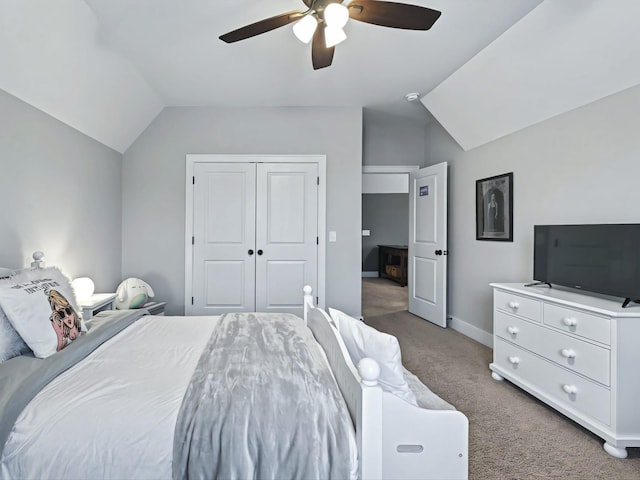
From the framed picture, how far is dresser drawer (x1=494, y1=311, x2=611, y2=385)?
3.22ft

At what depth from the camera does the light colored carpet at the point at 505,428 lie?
5.56ft

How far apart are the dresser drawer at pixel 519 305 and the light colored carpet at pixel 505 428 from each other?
1.90 ft

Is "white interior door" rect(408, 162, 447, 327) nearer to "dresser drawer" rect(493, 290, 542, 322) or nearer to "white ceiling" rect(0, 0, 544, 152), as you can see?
"white ceiling" rect(0, 0, 544, 152)

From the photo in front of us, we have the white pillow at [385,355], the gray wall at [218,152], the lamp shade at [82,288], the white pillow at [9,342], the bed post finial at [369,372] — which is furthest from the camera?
the gray wall at [218,152]

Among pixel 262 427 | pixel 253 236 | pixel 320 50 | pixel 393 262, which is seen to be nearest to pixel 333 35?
pixel 320 50

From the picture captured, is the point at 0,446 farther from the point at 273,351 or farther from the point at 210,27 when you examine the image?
the point at 210,27

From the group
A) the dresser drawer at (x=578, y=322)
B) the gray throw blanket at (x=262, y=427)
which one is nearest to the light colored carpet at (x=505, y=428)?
the dresser drawer at (x=578, y=322)

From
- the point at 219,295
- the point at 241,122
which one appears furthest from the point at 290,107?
the point at 219,295

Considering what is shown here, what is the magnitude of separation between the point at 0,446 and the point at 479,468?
1.92 m

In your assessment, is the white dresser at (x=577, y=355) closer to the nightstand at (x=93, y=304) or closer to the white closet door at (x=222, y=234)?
the white closet door at (x=222, y=234)

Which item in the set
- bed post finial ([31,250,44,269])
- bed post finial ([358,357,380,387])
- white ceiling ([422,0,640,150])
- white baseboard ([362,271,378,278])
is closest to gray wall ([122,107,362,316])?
white ceiling ([422,0,640,150])

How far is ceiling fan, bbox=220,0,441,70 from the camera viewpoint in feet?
5.52

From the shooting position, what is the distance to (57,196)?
8.71 ft

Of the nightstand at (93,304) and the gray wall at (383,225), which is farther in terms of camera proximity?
the gray wall at (383,225)
